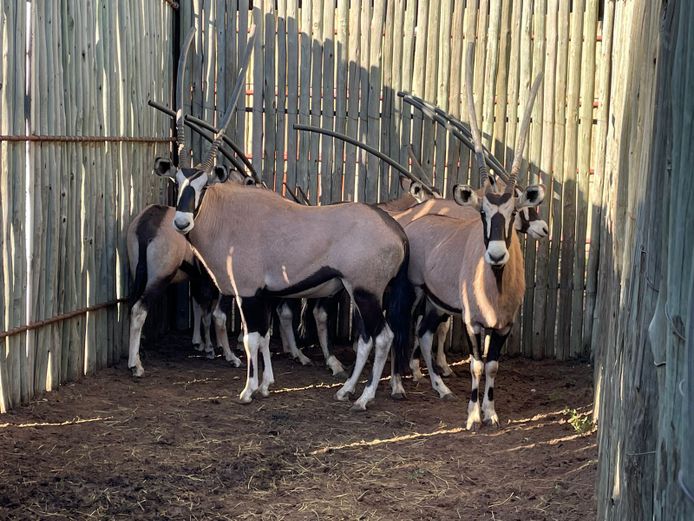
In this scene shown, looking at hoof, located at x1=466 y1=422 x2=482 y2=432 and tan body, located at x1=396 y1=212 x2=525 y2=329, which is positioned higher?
tan body, located at x1=396 y1=212 x2=525 y2=329

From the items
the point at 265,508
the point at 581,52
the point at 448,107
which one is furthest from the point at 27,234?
the point at 581,52

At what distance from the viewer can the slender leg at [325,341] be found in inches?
381

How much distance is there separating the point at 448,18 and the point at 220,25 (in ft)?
8.46

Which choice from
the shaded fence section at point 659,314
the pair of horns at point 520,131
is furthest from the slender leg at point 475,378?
the shaded fence section at point 659,314

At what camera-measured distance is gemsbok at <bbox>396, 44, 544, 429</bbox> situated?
7430 mm

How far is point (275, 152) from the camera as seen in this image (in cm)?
1082

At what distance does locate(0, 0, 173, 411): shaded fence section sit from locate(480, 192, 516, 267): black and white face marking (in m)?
3.60

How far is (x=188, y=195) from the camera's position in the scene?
330 inches

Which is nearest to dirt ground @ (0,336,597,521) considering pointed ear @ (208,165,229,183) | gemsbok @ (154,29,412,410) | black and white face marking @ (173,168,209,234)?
gemsbok @ (154,29,412,410)

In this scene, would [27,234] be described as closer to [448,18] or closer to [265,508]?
[265,508]

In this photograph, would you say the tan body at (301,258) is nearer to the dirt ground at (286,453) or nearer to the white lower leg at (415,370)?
the dirt ground at (286,453)

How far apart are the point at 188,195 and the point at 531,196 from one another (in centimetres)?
296

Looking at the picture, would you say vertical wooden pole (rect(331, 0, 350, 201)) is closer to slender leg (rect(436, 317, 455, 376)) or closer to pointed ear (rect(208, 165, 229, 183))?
slender leg (rect(436, 317, 455, 376))

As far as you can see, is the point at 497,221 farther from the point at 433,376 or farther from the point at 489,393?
the point at 433,376
